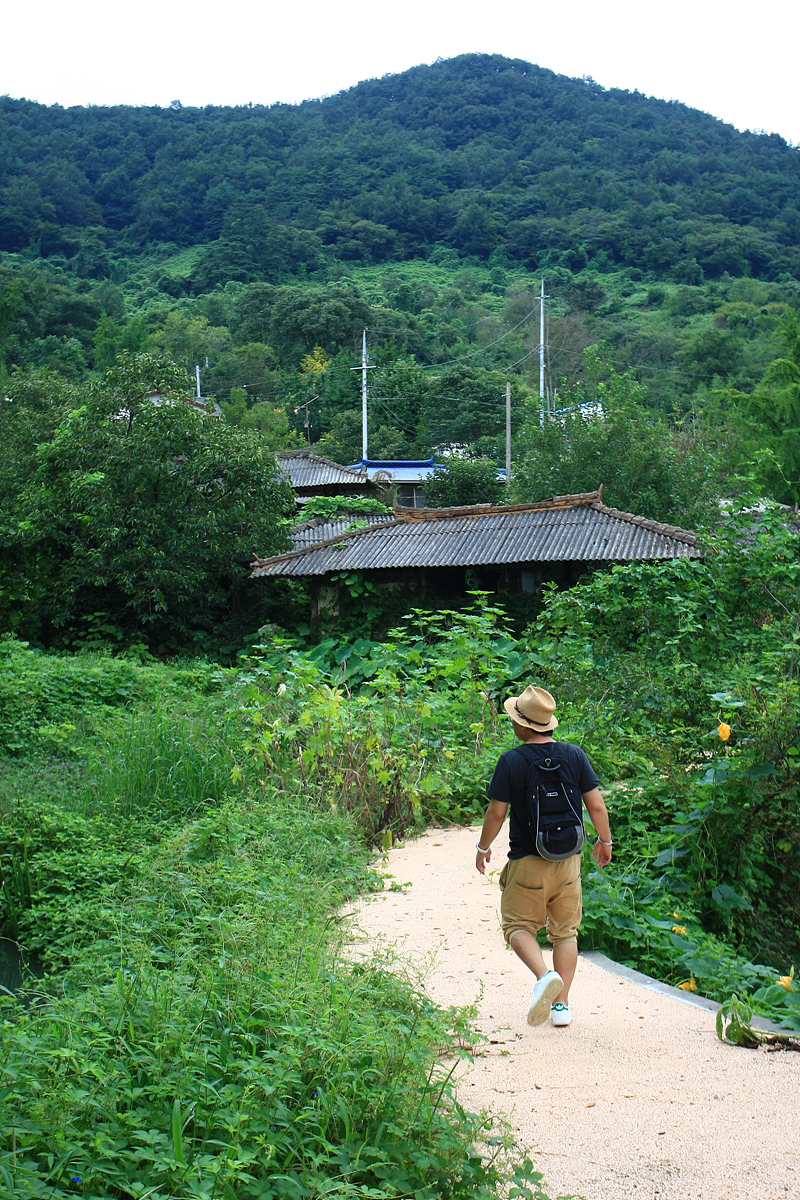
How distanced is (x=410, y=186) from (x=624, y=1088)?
85.4 m

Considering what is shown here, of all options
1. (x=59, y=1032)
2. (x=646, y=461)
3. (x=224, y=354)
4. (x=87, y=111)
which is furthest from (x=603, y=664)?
(x=87, y=111)

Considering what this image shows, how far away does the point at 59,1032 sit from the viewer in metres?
3.20

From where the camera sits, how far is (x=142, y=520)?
16016 millimetres

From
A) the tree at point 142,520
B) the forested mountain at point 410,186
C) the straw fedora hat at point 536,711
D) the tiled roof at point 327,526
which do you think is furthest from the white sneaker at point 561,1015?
the forested mountain at point 410,186

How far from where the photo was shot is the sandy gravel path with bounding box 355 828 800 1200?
9.21ft

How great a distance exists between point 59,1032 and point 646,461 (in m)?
18.0

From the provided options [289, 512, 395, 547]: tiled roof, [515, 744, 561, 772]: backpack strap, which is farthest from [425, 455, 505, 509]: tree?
[515, 744, 561, 772]: backpack strap

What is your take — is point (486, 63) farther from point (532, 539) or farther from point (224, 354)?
point (532, 539)

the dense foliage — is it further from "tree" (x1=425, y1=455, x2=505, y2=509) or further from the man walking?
"tree" (x1=425, y1=455, x2=505, y2=509)

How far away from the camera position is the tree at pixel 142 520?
1614 centimetres

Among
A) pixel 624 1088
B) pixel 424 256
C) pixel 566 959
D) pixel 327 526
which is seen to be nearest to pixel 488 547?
pixel 327 526

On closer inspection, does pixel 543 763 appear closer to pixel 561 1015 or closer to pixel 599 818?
pixel 599 818

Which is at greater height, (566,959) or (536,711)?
(536,711)

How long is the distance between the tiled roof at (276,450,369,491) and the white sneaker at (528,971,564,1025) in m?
23.7
